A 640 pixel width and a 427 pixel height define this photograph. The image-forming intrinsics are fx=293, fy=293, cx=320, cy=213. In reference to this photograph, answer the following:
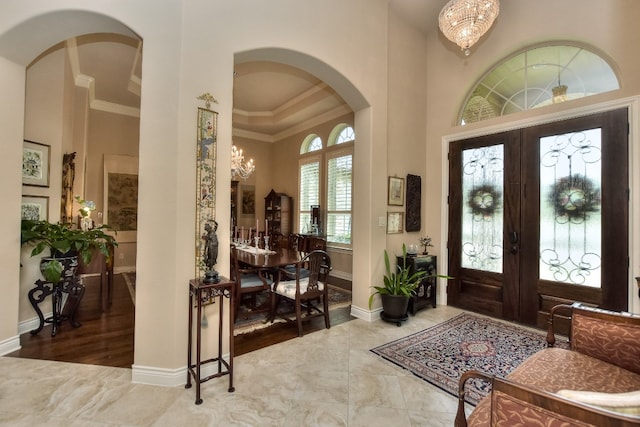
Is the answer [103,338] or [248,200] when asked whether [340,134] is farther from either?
[103,338]

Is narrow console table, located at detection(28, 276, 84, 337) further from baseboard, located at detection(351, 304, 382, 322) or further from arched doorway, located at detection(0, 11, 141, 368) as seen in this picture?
baseboard, located at detection(351, 304, 382, 322)

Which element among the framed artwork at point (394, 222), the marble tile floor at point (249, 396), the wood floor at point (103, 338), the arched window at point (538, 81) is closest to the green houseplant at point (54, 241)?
the wood floor at point (103, 338)

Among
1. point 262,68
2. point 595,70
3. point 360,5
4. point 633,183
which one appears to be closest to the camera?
point 633,183

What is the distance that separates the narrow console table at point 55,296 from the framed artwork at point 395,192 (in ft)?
12.6

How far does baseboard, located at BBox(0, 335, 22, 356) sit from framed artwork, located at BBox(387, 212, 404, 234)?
407cm

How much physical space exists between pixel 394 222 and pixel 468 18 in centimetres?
236

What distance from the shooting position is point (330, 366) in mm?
2549

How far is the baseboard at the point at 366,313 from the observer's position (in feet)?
12.0

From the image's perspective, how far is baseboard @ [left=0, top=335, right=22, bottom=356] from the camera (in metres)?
2.62

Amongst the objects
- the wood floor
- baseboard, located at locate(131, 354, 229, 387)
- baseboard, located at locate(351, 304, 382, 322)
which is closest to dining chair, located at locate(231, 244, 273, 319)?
the wood floor

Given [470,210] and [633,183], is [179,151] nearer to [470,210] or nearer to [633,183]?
[470,210]

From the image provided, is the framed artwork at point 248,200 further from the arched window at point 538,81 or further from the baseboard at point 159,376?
the baseboard at point 159,376

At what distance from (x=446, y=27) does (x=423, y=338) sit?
316 cm

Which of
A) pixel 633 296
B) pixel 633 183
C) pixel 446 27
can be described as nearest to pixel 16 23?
pixel 446 27
